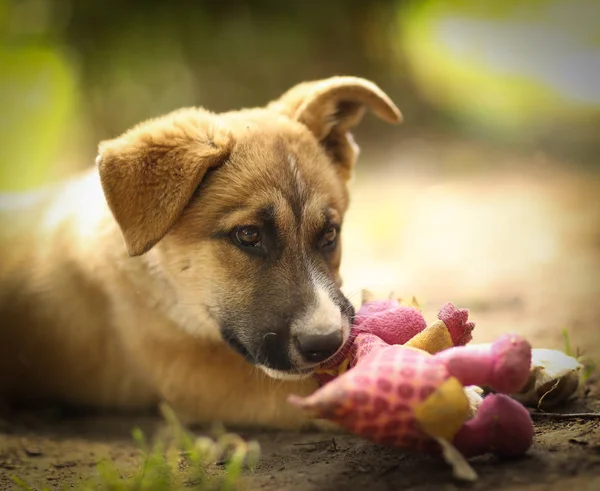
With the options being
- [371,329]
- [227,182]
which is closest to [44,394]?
[227,182]

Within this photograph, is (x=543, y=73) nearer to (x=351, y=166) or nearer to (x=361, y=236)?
(x=361, y=236)

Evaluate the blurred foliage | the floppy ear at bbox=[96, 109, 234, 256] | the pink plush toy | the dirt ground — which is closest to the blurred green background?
the blurred foliage

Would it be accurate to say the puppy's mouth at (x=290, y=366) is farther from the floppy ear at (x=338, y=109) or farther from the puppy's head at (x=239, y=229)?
the floppy ear at (x=338, y=109)

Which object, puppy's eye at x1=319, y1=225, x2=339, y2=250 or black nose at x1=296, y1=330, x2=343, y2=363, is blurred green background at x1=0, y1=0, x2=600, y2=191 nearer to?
puppy's eye at x1=319, y1=225, x2=339, y2=250

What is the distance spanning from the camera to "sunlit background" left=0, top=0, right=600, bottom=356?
7.30 metres

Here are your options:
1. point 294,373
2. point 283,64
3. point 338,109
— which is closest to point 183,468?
point 294,373

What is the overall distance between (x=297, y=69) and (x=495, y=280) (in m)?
5.61

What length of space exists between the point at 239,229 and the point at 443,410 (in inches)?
48.4

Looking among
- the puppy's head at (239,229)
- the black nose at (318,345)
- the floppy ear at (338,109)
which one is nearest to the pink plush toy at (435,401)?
the black nose at (318,345)

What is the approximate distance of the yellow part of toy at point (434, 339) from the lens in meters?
2.25

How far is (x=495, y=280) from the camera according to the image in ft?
15.8

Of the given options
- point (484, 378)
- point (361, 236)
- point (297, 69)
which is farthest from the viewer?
point (297, 69)

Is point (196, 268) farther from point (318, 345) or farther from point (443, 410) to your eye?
point (443, 410)

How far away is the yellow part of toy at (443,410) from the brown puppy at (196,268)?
22.7 inches
